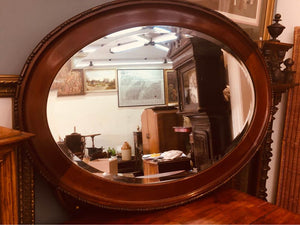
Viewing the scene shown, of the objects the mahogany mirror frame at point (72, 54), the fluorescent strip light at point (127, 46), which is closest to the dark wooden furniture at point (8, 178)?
the mahogany mirror frame at point (72, 54)

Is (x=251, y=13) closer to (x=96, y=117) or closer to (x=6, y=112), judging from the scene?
(x=96, y=117)

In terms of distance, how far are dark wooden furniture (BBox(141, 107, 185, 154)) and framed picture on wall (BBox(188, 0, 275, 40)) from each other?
2.00ft

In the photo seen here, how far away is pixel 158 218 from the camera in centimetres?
94

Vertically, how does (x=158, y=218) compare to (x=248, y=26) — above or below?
below

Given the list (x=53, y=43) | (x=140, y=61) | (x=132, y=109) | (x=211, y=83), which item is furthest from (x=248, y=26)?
(x=53, y=43)

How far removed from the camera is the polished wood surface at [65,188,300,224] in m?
0.93

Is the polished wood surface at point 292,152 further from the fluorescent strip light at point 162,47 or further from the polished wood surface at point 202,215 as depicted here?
the fluorescent strip light at point 162,47

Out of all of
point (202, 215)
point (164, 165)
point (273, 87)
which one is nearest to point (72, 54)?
point (164, 165)

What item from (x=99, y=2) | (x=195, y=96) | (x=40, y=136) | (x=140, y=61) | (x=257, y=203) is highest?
(x=99, y=2)

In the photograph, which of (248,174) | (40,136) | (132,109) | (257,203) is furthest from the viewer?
(248,174)

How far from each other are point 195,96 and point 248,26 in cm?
58

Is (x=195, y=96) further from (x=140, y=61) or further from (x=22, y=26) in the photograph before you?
(x=22, y=26)

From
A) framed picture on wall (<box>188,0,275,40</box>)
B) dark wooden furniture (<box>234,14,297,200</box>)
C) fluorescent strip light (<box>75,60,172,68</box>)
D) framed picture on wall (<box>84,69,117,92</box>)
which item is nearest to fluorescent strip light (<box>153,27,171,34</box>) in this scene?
fluorescent strip light (<box>75,60,172,68</box>)

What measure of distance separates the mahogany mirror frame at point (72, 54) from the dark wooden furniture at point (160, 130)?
0.14 m
